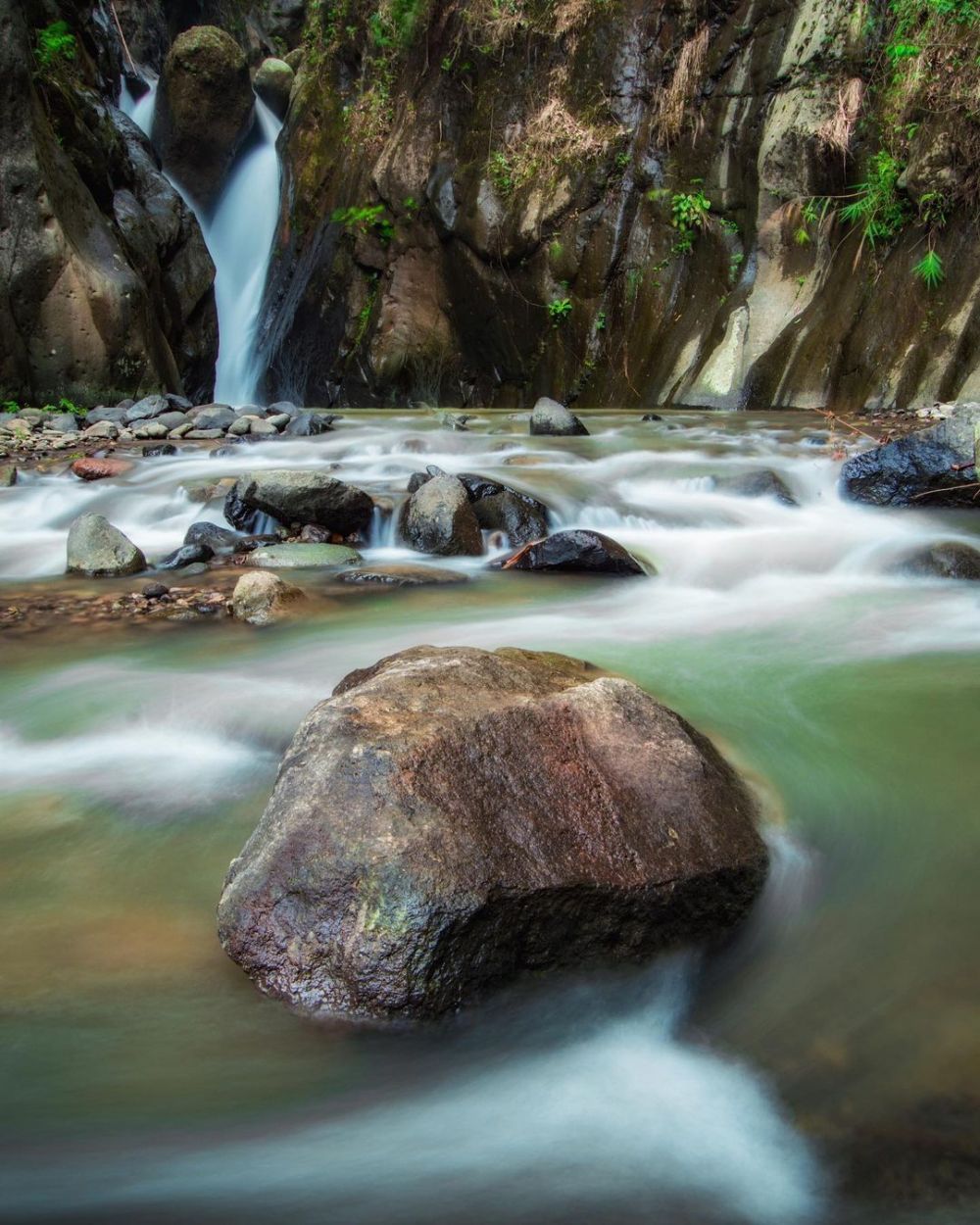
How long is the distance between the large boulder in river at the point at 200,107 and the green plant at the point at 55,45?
4.52m

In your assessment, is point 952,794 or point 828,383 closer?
point 952,794

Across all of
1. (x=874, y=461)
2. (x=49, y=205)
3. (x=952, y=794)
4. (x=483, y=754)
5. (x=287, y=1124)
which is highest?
(x=49, y=205)

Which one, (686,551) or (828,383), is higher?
(828,383)

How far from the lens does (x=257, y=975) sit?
191 cm

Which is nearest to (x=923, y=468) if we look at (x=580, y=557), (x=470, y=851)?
(x=580, y=557)

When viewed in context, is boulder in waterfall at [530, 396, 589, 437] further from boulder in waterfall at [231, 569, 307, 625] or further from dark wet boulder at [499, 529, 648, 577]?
boulder in waterfall at [231, 569, 307, 625]

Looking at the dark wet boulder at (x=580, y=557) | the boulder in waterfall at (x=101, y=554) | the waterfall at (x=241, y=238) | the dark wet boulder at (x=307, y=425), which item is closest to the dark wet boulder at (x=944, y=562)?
the dark wet boulder at (x=580, y=557)

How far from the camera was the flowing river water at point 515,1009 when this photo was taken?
4.81 ft

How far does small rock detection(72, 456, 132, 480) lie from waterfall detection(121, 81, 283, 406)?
8.68 metres

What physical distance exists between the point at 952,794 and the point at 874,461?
463 centimetres

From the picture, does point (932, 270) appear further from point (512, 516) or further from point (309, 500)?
point (309, 500)

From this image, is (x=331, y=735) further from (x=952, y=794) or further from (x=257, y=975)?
(x=952, y=794)

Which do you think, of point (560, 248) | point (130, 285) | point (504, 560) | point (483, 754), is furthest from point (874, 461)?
point (130, 285)

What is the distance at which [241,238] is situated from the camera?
1867 centimetres
